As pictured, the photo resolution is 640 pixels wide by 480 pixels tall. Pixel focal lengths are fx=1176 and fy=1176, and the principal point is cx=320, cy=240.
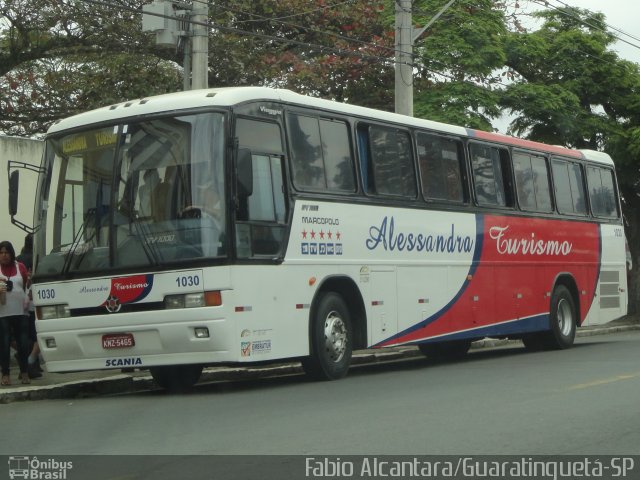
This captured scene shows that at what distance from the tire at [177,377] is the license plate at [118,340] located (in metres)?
1.38

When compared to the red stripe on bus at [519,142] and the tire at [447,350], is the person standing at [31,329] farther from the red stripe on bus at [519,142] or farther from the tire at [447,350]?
the red stripe on bus at [519,142]

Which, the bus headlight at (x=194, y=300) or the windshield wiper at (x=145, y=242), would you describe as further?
the windshield wiper at (x=145, y=242)

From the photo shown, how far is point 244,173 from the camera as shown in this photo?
12391 millimetres

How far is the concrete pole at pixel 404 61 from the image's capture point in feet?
66.1

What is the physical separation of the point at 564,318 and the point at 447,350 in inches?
87.9

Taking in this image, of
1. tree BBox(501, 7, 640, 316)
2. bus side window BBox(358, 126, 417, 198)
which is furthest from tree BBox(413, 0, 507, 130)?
bus side window BBox(358, 126, 417, 198)

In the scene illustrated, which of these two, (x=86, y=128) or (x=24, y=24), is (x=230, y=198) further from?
(x=24, y=24)

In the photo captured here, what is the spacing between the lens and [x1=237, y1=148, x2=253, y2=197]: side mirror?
12.4 m

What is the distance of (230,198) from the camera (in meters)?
12.3

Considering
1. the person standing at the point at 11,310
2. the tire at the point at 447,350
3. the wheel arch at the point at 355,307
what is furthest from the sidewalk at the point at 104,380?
the wheel arch at the point at 355,307

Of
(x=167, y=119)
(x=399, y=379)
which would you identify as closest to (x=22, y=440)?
A: (x=167, y=119)

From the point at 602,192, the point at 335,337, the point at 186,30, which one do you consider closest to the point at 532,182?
the point at 602,192

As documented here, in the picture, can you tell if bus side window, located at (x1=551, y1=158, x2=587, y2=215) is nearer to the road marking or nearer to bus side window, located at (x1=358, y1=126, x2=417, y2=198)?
bus side window, located at (x1=358, y1=126, x2=417, y2=198)
